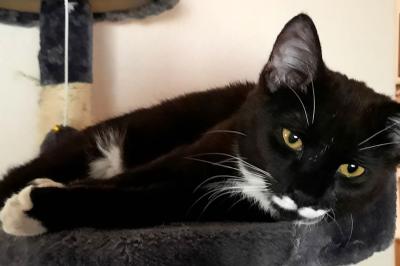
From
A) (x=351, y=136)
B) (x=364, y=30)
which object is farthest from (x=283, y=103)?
(x=364, y=30)

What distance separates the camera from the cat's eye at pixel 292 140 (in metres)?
0.93

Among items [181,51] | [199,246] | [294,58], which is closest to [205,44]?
[181,51]

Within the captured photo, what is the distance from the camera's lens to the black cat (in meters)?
0.85

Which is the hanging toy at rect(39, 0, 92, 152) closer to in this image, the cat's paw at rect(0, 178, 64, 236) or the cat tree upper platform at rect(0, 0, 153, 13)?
the cat tree upper platform at rect(0, 0, 153, 13)

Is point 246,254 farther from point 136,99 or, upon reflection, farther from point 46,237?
point 136,99

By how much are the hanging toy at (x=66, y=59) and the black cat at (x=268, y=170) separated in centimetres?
35

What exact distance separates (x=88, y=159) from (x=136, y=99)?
60cm

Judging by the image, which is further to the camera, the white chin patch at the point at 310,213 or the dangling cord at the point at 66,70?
the dangling cord at the point at 66,70

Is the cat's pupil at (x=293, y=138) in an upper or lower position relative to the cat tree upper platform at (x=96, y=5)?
lower

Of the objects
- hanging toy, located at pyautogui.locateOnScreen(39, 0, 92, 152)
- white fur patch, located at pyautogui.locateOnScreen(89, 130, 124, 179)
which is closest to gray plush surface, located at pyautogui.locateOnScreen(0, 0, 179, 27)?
hanging toy, located at pyautogui.locateOnScreen(39, 0, 92, 152)

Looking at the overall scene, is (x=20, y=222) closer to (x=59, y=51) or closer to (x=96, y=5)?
(x=59, y=51)

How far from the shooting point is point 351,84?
1049 mm

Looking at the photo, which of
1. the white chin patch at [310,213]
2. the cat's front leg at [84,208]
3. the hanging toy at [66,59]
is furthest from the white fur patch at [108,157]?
the white chin patch at [310,213]

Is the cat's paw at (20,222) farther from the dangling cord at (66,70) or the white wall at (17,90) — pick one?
the white wall at (17,90)
